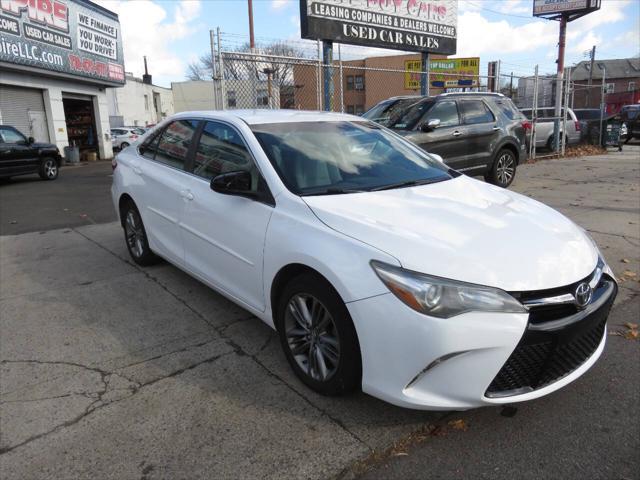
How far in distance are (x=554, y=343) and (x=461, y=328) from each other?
19.6 inches

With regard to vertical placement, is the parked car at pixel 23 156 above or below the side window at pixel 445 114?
below

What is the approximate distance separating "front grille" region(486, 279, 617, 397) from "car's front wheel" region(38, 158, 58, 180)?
51.2 feet

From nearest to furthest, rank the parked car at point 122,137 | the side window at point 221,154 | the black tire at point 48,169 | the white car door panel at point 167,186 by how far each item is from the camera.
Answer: the side window at point 221,154 < the white car door panel at point 167,186 < the black tire at point 48,169 < the parked car at point 122,137

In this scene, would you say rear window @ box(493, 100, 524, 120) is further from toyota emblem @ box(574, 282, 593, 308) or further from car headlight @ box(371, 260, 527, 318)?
car headlight @ box(371, 260, 527, 318)

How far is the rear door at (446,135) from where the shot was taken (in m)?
8.70

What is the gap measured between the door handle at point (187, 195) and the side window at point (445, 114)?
231 inches

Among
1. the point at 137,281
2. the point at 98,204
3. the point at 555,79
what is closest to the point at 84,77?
the point at 98,204

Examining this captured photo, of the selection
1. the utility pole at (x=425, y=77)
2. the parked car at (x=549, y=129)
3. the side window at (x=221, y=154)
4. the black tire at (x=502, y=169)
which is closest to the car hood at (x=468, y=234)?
the side window at (x=221, y=154)

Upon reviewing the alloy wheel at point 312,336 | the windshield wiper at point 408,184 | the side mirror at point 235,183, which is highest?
the side mirror at point 235,183

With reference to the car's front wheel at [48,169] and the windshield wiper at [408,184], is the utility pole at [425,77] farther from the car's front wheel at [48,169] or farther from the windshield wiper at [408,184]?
the car's front wheel at [48,169]

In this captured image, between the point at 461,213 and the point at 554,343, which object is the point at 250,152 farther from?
the point at 554,343

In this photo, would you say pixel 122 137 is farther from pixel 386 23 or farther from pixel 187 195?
pixel 187 195

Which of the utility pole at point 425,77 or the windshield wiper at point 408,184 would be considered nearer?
the windshield wiper at point 408,184

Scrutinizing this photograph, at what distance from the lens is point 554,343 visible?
7.73 feet
